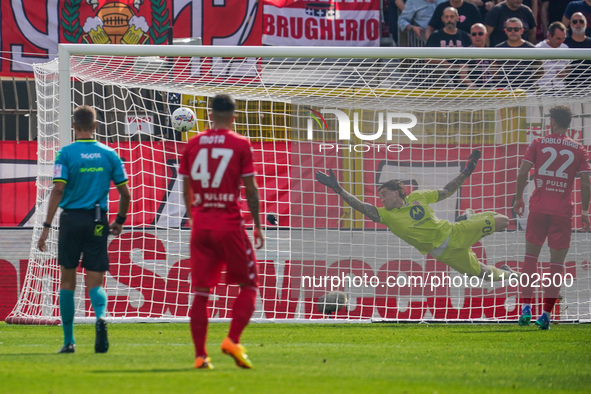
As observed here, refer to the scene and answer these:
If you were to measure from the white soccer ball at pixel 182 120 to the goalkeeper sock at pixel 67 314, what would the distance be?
15.3 ft

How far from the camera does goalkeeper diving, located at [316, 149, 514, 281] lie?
1148 cm

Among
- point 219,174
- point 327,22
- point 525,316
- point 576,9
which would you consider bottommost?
point 525,316

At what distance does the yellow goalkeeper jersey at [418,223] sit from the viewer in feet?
38.0

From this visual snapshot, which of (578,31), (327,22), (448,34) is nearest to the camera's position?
(448,34)

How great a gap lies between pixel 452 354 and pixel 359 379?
1.95 meters

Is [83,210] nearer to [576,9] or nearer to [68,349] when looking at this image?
[68,349]

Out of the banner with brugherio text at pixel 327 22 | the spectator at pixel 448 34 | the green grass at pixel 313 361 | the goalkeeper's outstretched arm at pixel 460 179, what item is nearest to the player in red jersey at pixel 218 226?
the green grass at pixel 313 361

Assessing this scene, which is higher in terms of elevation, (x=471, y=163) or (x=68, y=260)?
(x=471, y=163)

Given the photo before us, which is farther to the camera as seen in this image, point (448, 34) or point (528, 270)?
point (448, 34)

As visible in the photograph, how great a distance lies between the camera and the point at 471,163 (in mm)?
11711

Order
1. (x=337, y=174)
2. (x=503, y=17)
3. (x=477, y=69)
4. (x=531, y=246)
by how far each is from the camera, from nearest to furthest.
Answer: (x=531, y=246) → (x=477, y=69) → (x=337, y=174) → (x=503, y=17)

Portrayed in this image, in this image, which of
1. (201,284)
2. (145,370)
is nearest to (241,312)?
(201,284)

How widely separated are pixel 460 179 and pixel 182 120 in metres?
3.71

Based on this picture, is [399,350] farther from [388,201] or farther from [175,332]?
[388,201]
